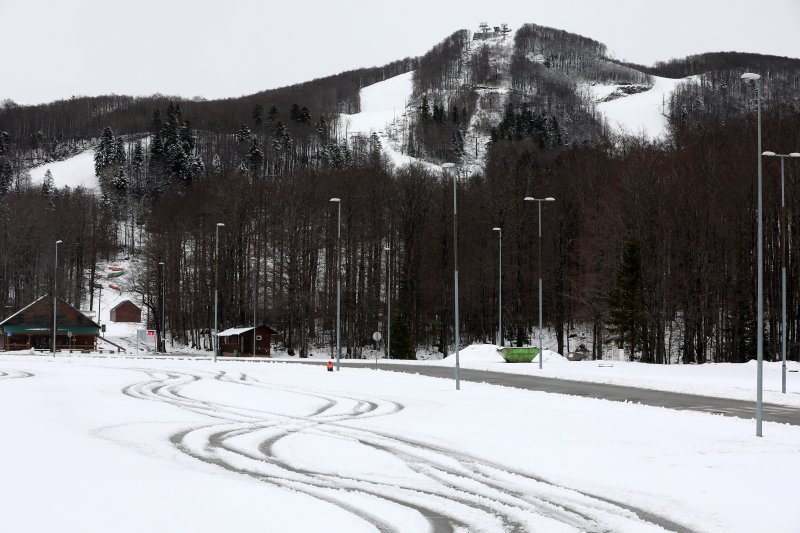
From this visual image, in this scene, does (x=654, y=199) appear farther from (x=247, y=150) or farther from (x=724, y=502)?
(x=247, y=150)

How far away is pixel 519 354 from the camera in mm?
53438

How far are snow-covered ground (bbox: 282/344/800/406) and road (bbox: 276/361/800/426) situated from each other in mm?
1218


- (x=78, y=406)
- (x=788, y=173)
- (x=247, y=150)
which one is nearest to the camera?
(x=78, y=406)

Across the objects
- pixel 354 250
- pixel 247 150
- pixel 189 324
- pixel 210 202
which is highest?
pixel 247 150

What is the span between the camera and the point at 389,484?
12.9m

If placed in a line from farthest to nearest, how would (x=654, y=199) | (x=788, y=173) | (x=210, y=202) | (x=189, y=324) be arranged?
(x=189, y=324) → (x=210, y=202) → (x=654, y=199) → (x=788, y=173)

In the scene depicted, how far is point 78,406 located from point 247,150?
154272 millimetres

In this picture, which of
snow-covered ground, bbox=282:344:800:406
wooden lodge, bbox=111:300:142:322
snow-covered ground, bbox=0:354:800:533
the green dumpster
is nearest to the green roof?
wooden lodge, bbox=111:300:142:322

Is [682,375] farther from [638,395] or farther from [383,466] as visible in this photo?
[383,466]

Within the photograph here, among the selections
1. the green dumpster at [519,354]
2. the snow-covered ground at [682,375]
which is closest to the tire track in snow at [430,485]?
the snow-covered ground at [682,375]

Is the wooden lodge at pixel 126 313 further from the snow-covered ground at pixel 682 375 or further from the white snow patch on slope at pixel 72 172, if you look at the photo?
the snow-covered ground at pixel 682 375

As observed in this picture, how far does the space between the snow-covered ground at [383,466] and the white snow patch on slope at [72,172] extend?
523 feet

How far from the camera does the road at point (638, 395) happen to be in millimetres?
24219

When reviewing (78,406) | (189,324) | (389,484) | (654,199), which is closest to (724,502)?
(389,484)
